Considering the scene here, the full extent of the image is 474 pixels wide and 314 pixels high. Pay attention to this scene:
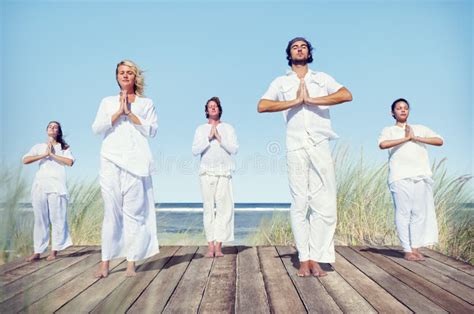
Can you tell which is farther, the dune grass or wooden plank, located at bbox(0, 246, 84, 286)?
the dune grass

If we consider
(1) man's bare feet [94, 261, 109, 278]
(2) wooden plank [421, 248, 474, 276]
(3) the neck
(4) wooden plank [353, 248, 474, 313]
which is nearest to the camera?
(4) wooden plank [353, 248, 474, 313]

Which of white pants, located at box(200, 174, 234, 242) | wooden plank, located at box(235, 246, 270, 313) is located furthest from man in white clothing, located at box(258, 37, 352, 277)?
white pants, located at box(200, 174, 234, 242)

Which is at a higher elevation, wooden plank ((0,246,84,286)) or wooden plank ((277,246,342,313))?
wooden plank ((0,246,84,286))

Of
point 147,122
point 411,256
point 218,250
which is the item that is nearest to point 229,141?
point 218,250

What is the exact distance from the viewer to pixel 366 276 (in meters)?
2.30

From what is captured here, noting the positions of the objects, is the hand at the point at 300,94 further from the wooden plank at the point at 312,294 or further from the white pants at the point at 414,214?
the white pants at the point at 414,214

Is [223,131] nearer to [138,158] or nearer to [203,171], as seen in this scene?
[203,171]

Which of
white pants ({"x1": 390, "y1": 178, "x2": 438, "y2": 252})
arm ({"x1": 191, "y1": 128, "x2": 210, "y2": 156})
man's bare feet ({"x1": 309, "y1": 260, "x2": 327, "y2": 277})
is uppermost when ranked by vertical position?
arm ({"x1": 191, "y1": 128, "x2": 210, "y2": 156})

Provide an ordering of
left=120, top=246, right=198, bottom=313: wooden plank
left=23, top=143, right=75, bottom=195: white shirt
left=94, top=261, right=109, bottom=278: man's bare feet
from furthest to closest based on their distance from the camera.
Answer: left=94, top=261, right=109, bottom=278: man's bare feet < left=23, top=143, right=75, bottom=195: white shirt < left=120, top=246, right=198, bottom=313: wooden plank

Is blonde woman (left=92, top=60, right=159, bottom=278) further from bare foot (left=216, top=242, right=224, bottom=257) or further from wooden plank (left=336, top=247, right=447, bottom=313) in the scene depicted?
wooden plank (left=336, top=247, right=447, bottom=313)

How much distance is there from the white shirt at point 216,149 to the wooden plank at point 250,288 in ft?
2.23

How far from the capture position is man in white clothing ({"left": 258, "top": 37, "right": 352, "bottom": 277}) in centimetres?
228

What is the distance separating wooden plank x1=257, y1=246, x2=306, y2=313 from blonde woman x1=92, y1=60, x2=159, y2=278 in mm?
706

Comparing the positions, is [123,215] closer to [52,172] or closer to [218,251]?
[52,172]
